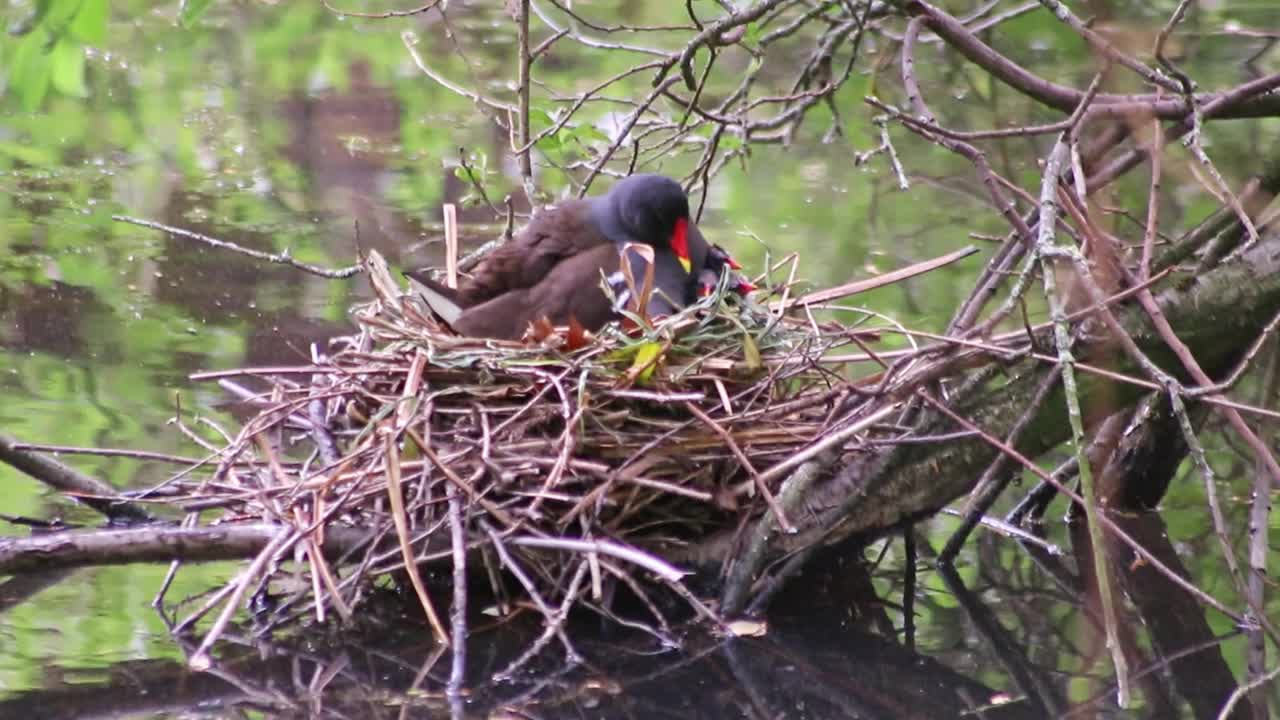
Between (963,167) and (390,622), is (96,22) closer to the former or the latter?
(390,622)

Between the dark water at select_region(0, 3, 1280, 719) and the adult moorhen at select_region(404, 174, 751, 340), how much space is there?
366mm

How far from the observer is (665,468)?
9.77 ft

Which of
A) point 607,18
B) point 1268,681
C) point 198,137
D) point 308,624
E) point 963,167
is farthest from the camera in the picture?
point 607,18

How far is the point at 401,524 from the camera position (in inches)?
108

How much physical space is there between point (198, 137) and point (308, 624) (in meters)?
4.29

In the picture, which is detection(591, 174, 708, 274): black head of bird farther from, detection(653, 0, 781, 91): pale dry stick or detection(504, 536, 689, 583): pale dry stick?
detection(504, 536, 689, 583): pale dry stick

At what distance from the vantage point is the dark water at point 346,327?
270 centimetres

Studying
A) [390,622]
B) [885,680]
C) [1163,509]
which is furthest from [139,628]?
[1163,509]

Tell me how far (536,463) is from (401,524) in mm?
266

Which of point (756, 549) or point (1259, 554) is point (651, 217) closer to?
point (756, 549)

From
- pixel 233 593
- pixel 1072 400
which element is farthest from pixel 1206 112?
pixel 233 593

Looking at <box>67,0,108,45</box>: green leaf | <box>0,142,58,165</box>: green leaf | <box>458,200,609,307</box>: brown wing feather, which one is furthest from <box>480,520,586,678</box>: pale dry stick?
<box>0,142,58,165</box>: green leaf

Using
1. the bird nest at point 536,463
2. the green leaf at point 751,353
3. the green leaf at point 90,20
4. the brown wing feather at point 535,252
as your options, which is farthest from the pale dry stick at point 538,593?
the green leaf at point 90,20

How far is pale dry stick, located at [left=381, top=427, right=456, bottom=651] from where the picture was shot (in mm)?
2729
